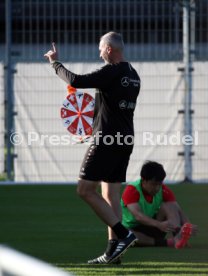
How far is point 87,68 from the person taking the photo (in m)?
13.6

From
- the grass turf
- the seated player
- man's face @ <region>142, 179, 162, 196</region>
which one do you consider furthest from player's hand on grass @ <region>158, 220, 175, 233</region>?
man's face @ <region>142, 179, 162, 196</region>

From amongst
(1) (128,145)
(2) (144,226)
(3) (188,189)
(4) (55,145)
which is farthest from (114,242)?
(4) (55,145)

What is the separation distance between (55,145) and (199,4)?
3213 millimetres

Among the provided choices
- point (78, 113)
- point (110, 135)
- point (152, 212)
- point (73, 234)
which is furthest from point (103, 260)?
point (78, 113)

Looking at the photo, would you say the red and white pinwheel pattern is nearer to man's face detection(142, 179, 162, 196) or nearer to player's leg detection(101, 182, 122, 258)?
man's face detection(142, 179, 162, 196)

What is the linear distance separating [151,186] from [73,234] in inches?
47.9

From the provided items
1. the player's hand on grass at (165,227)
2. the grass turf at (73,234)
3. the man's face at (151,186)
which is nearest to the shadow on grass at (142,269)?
the grass turf at (73,234)

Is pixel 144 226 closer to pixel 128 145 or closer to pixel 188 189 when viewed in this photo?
pixel 128 145

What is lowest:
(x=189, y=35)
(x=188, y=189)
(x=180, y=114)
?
(x=188, y=189)

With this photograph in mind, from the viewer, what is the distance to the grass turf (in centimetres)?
565

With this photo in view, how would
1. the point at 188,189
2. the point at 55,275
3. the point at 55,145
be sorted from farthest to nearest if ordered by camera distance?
1. the point at 55,145
2. the point at 188,189
3. the point at 55,275

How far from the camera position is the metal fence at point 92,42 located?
44.4ft

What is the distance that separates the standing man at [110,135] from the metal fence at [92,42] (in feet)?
25.3

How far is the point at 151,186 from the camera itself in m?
6.93
